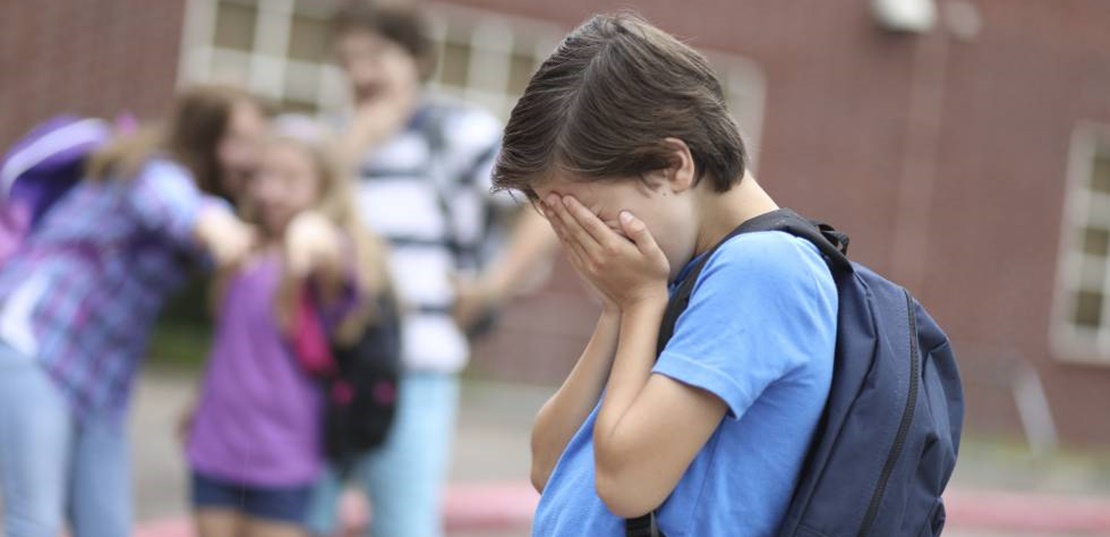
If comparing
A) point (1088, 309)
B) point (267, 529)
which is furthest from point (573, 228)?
point (1088, 309)

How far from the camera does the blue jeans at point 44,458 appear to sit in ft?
12.5

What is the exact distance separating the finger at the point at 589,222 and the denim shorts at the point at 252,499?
8.11 ft

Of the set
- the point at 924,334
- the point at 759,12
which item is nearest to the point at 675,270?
the point at 924,334

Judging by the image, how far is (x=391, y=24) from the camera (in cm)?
459

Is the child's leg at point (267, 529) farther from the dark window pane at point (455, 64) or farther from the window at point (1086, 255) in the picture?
the window at point (1086, 255)

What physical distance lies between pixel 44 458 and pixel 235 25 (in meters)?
10.1

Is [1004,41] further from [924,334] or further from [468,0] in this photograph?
[924,334]

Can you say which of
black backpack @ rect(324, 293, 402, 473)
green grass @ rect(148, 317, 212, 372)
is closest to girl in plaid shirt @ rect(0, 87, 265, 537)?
black backpack @ rect(324, 293, 402, 473)

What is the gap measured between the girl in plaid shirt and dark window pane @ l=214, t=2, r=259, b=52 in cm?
953

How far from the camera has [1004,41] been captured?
53.5 feet

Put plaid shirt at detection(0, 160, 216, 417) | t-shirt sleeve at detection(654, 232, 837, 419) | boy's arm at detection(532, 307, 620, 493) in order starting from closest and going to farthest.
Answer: t-shirt sleeve at detection(654, 232, 837, 419)
boy's arm at detection(532, 307, 620, 493)
plaid shirt at detection(0, 160, 216, 417)

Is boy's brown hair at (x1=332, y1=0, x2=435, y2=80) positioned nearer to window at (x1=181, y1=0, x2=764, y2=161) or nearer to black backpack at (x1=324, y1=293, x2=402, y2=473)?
black backpack at (x1=324, y1=293, x2=402, y2=473)

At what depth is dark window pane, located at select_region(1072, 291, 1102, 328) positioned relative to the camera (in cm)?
1678

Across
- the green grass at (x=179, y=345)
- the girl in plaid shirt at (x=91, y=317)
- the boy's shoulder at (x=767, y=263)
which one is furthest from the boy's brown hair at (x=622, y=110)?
the green grass at (x=179, y=345)
